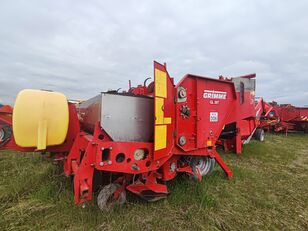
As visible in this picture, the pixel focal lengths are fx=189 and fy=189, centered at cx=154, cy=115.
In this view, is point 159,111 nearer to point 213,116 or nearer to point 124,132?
point 124,132

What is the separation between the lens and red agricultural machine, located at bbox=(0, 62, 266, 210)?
7.27 ft

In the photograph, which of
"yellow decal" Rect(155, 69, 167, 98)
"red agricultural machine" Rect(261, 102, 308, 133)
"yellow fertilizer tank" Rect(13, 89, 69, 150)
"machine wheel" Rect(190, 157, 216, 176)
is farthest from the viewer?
"red agricultural machine" Rect(261, 102, 308, 133)

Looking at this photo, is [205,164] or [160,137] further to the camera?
[205,164]

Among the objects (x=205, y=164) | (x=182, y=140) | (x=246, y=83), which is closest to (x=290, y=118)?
(x=246, y=83)

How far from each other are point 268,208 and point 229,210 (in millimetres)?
640

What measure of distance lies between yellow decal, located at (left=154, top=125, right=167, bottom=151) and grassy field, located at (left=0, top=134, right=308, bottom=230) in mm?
855

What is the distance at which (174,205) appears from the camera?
2.69 meters

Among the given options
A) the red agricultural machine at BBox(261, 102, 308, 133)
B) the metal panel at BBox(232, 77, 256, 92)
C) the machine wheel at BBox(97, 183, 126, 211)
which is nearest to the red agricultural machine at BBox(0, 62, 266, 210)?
the machine wheel at BBox(97, 183, 126, 211)

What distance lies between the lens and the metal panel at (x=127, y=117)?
2.25m

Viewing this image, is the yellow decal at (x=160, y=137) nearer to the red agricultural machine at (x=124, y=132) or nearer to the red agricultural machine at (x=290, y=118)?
the red agricultural machine at (x=124, y=132)

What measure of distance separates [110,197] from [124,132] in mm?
908

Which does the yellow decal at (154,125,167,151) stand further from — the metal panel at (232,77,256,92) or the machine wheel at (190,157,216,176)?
the metal panel at (232,77,256,92)

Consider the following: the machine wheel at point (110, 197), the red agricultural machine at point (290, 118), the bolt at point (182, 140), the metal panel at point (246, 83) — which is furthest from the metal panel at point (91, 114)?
the red agricultural machine at point (290, 118)

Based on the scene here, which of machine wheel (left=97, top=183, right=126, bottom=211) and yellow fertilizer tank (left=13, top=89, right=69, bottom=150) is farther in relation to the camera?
machine wheel (left=97, top=183, right=126, bottom=211)
